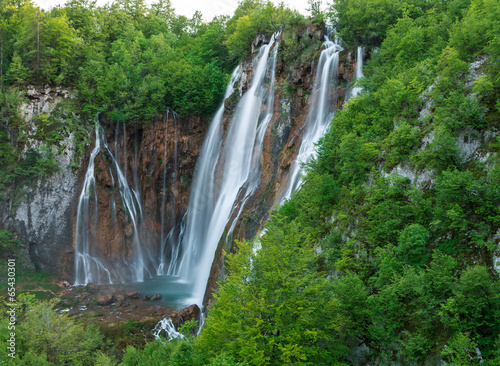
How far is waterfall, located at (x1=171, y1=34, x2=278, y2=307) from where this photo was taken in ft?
74.0

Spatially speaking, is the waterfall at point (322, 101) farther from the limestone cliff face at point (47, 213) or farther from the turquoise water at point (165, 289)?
the limestone cliff face at point (47, 213)

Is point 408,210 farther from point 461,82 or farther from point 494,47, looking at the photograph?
point 494,47

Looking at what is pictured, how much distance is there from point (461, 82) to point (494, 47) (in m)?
1.32

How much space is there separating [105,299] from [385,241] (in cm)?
1715

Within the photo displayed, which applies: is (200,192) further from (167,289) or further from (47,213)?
(47,213)

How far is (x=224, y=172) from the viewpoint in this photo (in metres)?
25.2

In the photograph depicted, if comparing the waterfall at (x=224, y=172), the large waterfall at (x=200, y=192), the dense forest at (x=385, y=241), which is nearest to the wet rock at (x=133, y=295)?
the large waterfall at (x=200, y=192)

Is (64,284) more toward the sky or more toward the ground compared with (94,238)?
more toward the ground

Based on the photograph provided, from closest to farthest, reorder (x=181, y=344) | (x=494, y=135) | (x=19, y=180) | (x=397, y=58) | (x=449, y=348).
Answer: (x=449, y=348) → (x=181, y=344) → (x=494, y=135) → (x=397, y=58) → (x=19, y=180)

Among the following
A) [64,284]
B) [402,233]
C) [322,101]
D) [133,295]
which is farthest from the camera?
[64,284]

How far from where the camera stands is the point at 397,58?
16.3 metres

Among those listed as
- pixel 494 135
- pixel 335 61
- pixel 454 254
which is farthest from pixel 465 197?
pixel 335 61

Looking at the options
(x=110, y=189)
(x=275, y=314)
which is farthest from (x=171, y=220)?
(x=275, y=314)

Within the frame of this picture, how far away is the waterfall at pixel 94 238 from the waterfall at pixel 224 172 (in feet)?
11.5
